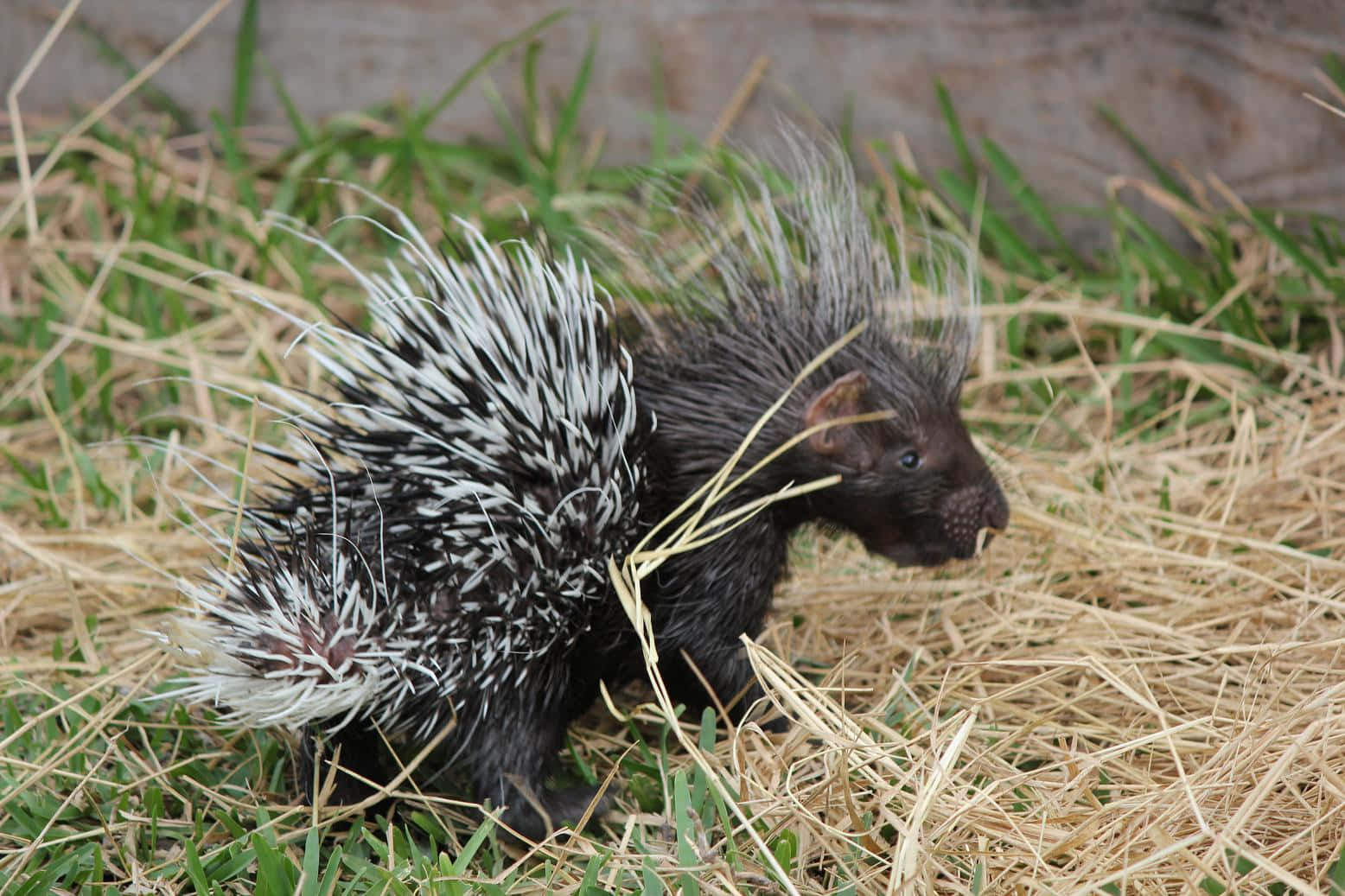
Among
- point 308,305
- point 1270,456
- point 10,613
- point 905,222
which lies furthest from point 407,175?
point 1270,456

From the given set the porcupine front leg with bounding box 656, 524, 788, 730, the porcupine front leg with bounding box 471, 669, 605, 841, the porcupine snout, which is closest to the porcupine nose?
the porcupine snout

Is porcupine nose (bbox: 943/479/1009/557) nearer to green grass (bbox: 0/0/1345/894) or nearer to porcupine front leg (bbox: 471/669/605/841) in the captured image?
green grass (bbox: 0/0/1345/894)

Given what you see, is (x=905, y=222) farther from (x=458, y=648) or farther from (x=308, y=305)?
(x=458, y=648)

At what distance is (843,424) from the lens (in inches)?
93.5

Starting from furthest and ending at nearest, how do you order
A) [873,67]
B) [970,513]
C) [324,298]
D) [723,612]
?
[873,67]
[324,298]
[970,513]
[723,612]

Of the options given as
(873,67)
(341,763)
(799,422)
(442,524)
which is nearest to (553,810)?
(341,763)

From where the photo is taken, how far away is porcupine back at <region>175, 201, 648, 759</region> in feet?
6.43

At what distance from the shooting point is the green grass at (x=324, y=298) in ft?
6.72

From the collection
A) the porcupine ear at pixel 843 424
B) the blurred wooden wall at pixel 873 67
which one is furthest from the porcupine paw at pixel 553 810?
the blurred wooden wall at pixel 873 67

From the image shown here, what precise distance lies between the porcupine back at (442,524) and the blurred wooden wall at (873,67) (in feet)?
6.42

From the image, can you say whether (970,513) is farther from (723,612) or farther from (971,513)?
(723,612)

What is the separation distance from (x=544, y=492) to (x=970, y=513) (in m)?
0.84

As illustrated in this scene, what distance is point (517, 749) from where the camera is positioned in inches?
86.8

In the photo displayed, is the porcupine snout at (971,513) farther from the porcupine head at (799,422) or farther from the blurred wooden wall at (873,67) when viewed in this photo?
the blurred wooden wall at (873,67)
